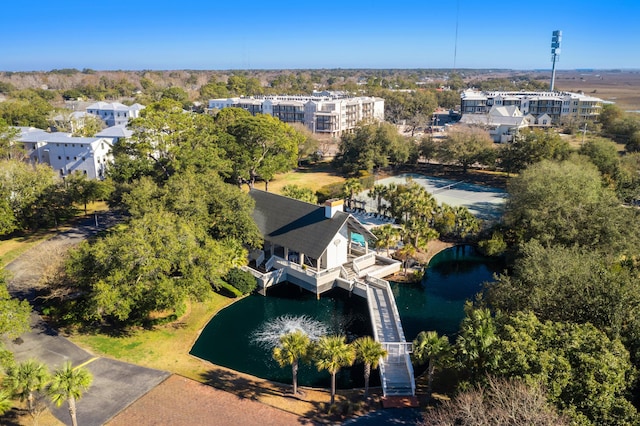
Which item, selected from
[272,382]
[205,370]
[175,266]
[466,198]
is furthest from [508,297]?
[466,198]

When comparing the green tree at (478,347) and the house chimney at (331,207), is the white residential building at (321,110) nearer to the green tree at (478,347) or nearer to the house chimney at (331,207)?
the house chimney at (331,207)

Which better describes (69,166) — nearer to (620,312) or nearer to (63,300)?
(63,300)

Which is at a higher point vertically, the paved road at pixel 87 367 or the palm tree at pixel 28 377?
the palm tree at pixel 28 377

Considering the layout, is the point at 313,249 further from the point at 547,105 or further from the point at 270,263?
the point at 547,105

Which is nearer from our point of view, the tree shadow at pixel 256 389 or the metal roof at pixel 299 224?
the tree shadow at pixel 256 389

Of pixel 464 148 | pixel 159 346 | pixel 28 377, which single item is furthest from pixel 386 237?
pixel 464 148

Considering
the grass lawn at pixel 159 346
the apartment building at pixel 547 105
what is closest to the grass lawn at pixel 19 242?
the grass lawn at pixel 159 346
